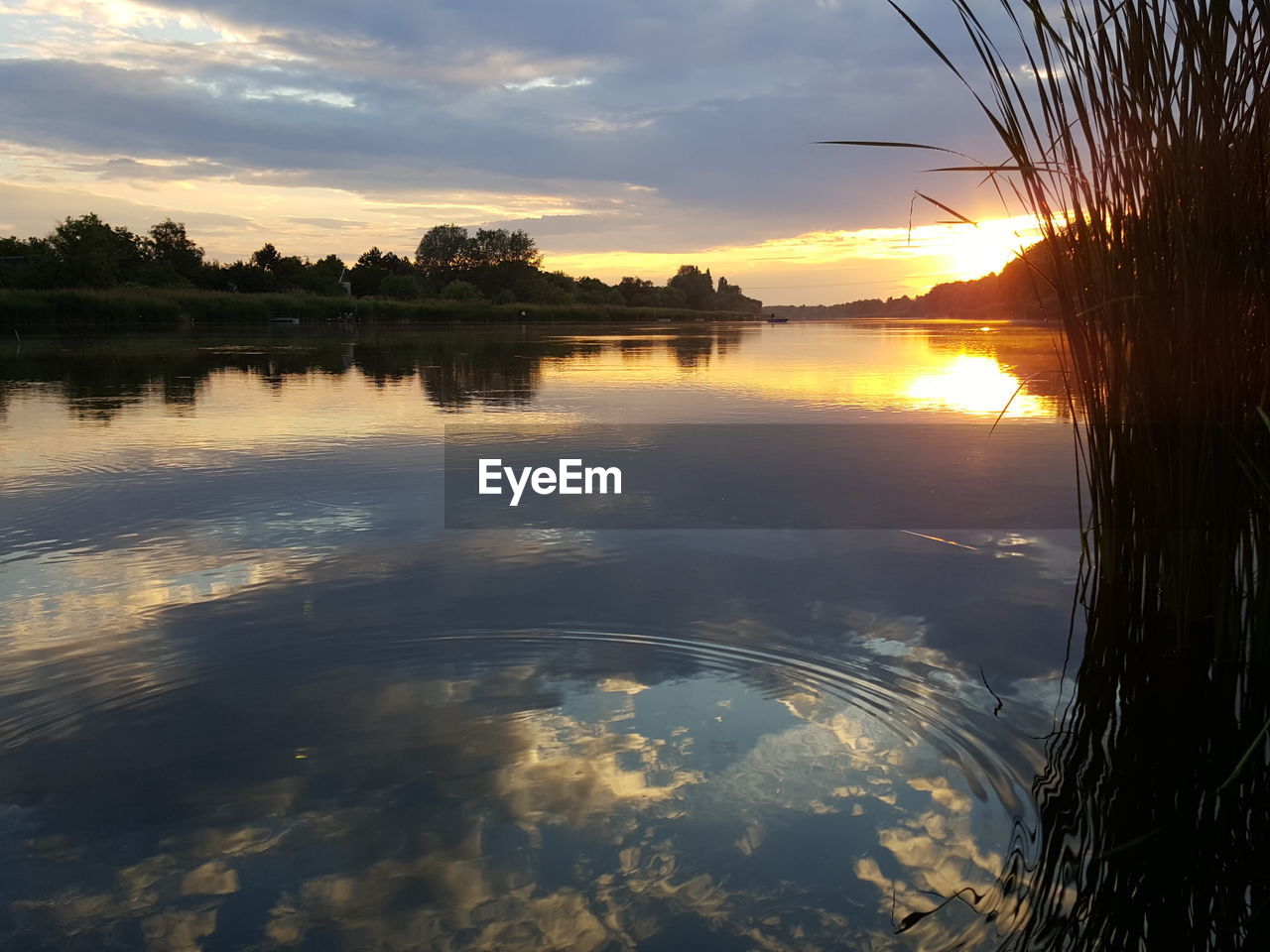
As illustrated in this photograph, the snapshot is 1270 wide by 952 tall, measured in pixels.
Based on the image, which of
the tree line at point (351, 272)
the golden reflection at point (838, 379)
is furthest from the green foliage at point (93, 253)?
the golden reflection at point (838, 379)

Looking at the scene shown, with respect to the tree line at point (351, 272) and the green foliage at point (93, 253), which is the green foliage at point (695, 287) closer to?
the tree line at point (351, 272)

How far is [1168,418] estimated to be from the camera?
3.04m

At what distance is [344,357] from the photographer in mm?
20047

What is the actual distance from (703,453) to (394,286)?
8866cm

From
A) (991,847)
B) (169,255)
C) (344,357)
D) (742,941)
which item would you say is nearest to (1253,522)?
(991,847)

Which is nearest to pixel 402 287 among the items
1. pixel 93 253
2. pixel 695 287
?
pixel 93 253

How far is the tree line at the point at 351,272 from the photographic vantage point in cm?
5450

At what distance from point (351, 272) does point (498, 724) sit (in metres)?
103

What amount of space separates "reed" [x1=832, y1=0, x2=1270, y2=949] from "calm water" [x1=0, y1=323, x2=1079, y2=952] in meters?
0.20

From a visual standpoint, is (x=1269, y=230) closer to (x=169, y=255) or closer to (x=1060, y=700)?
(x=1060, y=700)

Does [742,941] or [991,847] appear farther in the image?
[991,847]

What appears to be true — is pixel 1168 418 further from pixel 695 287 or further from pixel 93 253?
pixel 695 287

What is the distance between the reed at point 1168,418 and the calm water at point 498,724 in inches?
8.0

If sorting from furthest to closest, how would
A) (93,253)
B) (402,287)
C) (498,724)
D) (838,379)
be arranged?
(402,287)
(93,253)
(838,379)
(498,724)
